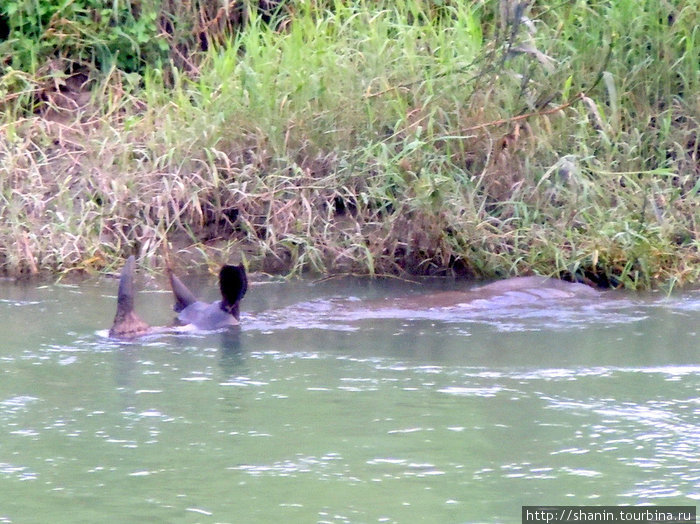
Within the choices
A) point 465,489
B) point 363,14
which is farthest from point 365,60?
point 465,489

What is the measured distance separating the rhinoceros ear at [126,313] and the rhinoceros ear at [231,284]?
44cm

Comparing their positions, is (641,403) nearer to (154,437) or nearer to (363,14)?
(154,437)

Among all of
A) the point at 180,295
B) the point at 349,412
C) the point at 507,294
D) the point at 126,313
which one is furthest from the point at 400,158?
the point at 349,412

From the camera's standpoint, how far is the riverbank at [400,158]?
24.3 ft

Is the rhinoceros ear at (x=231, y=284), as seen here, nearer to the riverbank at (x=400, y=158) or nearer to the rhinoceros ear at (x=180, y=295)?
the rhinoceros ear at (x=180, y=295)

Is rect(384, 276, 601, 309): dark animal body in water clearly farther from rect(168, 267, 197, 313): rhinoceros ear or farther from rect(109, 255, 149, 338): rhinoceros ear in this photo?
rect(109, 255, 149, 338): rhinoceros ear

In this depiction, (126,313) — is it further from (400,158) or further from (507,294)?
(400,158)

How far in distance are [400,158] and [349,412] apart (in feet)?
11.1

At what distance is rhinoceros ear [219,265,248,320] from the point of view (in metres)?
5.92

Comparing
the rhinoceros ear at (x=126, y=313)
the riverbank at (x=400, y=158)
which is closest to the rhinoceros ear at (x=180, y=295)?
the rhinoceros ear at (x=126, y=313)

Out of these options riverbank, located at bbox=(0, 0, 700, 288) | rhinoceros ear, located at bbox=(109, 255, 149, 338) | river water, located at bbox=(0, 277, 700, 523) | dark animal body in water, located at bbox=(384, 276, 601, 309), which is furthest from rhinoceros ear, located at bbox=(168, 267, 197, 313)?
riverbank, located at bbox=(0, 0, 700, 288)

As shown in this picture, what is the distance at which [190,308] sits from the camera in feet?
20.2

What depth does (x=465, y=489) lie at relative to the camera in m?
3.71

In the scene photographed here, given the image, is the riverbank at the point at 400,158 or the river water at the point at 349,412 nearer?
the river water at the point at 349,412
